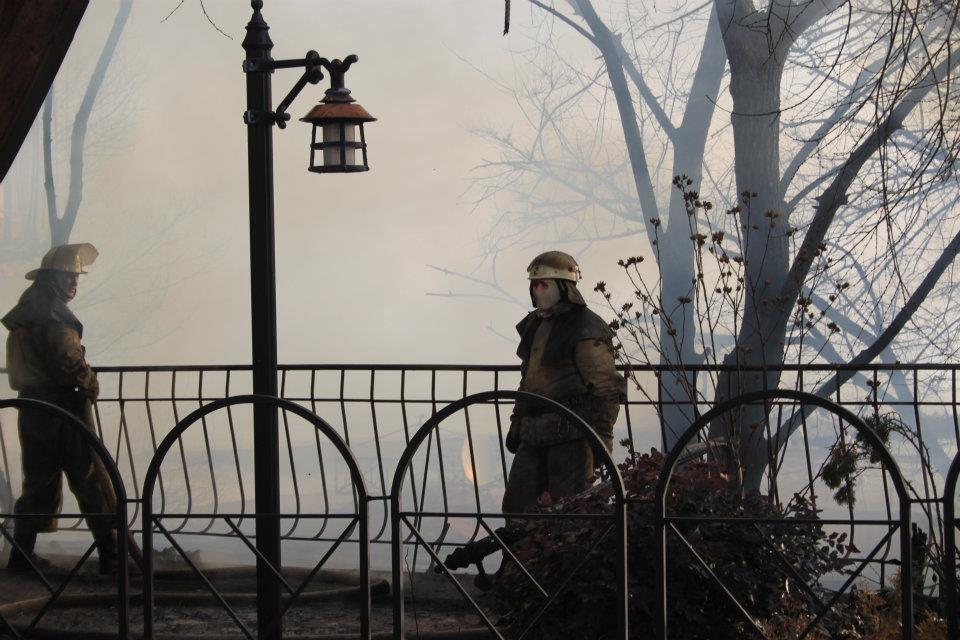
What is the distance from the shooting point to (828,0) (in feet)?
34.8

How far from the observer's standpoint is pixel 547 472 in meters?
5.33

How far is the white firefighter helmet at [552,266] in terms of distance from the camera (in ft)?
16.8

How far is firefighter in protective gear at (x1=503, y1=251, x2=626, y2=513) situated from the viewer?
5.11m

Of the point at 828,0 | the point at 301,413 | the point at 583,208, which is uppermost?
the point at 828,0

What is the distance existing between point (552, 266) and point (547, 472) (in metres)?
0.99

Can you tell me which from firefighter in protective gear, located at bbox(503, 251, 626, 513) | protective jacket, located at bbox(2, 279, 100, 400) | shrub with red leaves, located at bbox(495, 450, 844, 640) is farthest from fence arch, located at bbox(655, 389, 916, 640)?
protective jacket, located at bbox(2, 279, 100, 400)

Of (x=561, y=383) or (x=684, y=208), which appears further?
(x=684, y=208)

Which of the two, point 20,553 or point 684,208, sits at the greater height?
point 684,208

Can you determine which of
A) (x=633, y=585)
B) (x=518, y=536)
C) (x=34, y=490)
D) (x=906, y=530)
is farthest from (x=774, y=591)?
(x=34, y=490)

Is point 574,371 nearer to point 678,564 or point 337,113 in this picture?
point 337,113

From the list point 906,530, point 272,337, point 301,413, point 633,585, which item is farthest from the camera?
point 272,337

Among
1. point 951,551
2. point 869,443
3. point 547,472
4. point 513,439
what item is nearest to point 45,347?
point 513,439

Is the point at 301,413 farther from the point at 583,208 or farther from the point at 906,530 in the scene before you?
the point at 583,208

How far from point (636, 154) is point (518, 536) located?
814 centimetres
